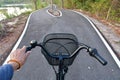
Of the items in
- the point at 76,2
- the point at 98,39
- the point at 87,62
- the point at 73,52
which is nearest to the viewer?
the point at 73,52

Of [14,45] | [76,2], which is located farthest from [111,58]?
[76,2]

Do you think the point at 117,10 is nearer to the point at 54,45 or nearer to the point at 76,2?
the point at 76,2

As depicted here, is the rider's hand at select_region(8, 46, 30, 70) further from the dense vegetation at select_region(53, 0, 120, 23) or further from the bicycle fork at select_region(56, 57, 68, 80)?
the dense vegetation at select_region(53, 0, 120, 23)

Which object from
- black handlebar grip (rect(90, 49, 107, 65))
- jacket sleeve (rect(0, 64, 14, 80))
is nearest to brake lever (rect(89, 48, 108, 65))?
black handlebar grip (rect(90, 49, 107, 65))

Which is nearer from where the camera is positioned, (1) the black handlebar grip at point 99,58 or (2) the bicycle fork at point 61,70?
(1) the black handlebar grip at point 99,58

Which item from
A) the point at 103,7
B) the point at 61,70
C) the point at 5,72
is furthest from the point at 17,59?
the point at 103,7

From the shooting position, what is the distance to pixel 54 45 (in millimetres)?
3848

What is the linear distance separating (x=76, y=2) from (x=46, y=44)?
38.0m

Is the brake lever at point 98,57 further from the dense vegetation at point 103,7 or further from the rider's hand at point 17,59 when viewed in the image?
the dense vegetation at point 103,7

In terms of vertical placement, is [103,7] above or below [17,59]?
below

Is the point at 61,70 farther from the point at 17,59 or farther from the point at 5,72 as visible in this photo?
the point at 5,72

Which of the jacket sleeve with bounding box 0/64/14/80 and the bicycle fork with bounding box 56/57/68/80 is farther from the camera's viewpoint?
the bicycle fork with bounding box 56/57/68/80

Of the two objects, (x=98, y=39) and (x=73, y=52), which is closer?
(x=73, y=52)

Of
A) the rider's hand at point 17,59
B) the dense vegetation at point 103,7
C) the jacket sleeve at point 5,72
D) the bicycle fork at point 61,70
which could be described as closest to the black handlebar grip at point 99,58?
the bicycle fork at point 61,70
